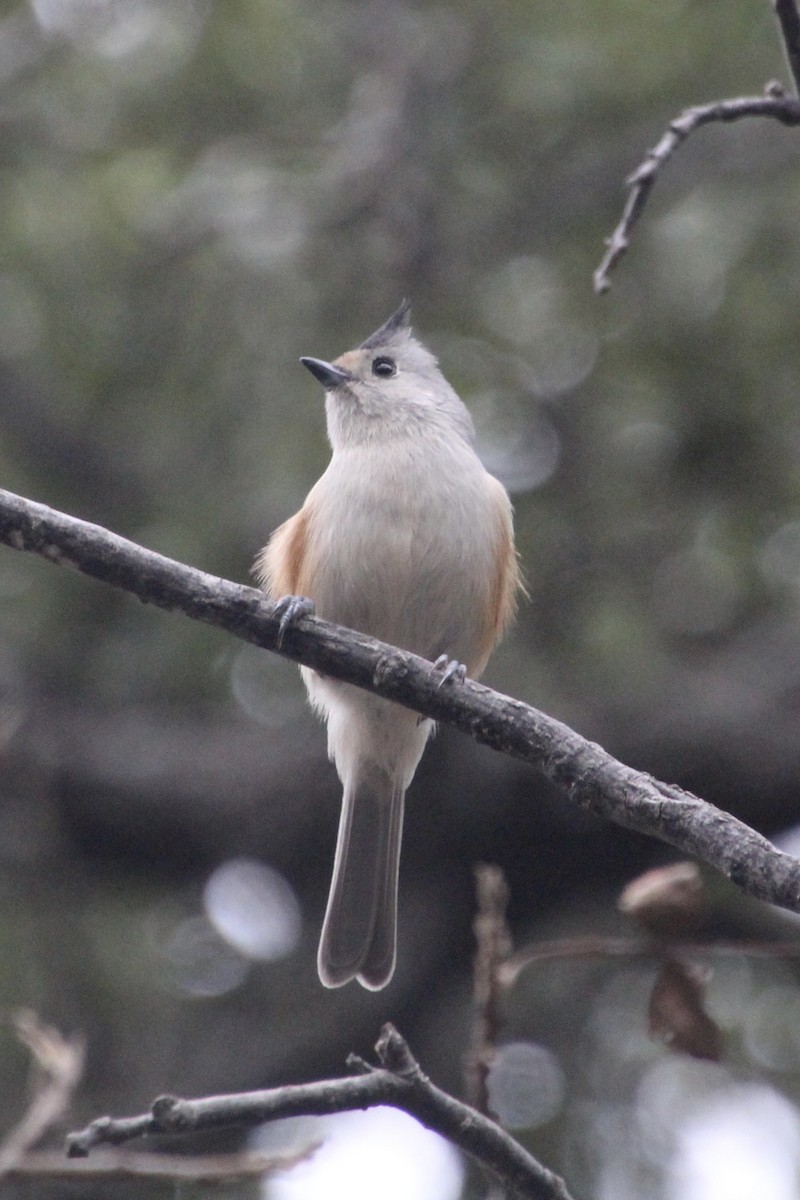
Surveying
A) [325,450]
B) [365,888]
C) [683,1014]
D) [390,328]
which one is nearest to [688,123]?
[683,1014]

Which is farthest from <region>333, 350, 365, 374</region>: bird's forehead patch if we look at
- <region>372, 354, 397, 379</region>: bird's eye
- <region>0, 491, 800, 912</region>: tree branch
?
<region>0, 491, 800, 912</region>: tree branch

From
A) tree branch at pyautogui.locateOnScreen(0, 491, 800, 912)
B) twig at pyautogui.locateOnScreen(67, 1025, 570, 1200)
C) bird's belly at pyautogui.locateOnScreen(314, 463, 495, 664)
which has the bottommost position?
twig at pyautogui.locateOnScreen(67, 1025, 570, 1200)

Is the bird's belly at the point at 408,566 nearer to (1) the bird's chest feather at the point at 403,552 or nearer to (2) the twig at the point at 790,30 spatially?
(1) the bird's chest feather at the point at 403,552

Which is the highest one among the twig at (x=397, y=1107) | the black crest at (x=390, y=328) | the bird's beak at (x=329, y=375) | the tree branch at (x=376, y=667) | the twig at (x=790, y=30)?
the black crest at (x=390, y=328)

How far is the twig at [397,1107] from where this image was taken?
222cm

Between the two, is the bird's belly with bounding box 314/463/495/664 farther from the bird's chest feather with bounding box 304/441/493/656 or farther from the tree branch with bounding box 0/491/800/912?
the tree branch with bounding box 0/491/800/912

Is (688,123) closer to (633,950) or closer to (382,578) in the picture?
(633,950)

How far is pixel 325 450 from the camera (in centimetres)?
625

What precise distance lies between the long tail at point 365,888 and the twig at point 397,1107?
5.18 ft

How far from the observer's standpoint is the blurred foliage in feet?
19.7

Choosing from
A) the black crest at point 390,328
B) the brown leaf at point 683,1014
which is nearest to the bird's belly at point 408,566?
the black crest at point 390,328

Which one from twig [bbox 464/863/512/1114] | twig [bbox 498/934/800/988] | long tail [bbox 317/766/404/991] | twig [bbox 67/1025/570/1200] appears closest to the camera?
twig [bbox 67/1025/570/1200]

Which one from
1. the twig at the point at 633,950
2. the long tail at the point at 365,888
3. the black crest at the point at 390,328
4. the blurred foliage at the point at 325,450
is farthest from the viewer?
the blurred foliage at the point at 325,450

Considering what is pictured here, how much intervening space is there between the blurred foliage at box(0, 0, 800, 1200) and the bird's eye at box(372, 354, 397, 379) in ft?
3.23
